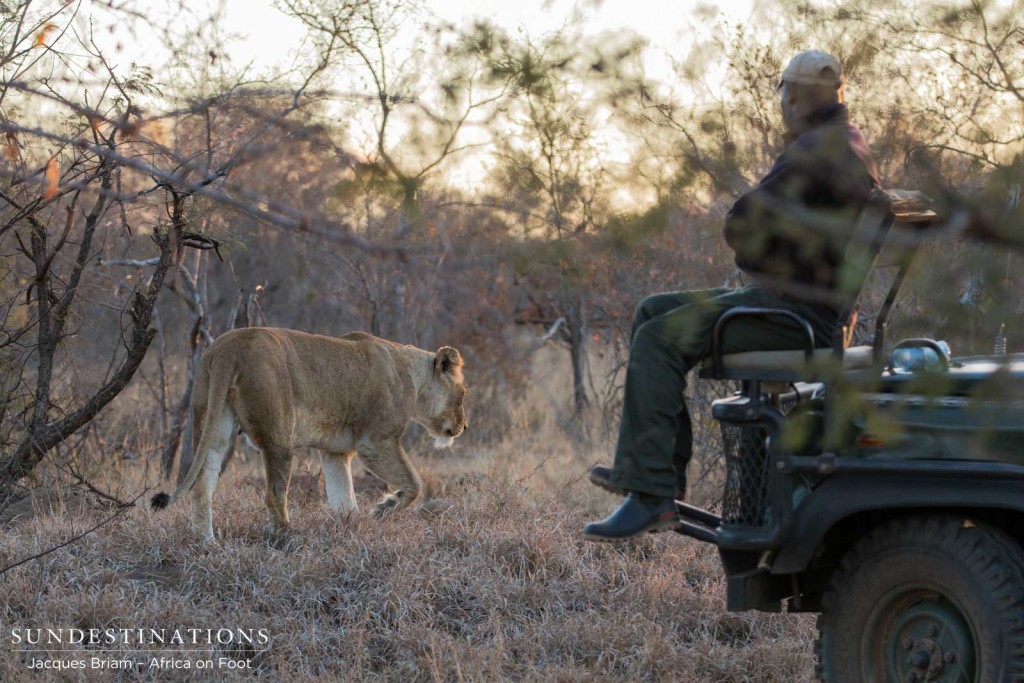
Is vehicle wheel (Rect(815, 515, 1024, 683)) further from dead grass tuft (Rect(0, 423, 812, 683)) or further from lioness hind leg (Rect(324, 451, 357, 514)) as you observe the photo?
lioness hind leg (Rect(324, 451, 357, 514))

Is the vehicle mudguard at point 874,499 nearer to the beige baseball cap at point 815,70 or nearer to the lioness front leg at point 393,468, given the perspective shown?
the beige baseball cap at point 815,70

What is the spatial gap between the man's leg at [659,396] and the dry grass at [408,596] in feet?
3.40

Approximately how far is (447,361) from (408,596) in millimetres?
2893

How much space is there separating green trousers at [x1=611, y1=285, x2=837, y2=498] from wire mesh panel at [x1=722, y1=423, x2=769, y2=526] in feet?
0.71

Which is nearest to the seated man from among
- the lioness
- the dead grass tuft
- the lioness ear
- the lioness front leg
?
the dead grass tuft

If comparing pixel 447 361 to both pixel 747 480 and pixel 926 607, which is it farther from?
pixel 926 607

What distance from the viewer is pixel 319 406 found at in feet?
22.9

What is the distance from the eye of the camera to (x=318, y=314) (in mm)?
16453

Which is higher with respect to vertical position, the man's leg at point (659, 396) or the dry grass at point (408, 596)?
the man's leg at point (659, 396)

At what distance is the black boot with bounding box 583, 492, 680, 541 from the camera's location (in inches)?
148

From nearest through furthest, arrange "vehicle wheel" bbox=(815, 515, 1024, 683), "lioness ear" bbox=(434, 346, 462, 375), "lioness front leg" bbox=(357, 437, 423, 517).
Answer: "vehicle wheel" bbox=(815, 515, 1024, 683), "lioness front leg" bbox=(357, 437, 423, 517), "lioness ear" bbox=(434, 346, 462, 375)

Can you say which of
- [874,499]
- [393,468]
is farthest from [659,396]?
[393,468]

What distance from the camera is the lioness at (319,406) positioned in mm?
6406

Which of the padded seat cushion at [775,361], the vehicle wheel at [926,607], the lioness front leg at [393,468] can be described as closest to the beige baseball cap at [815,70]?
the padded seat cushion at [775,361]
